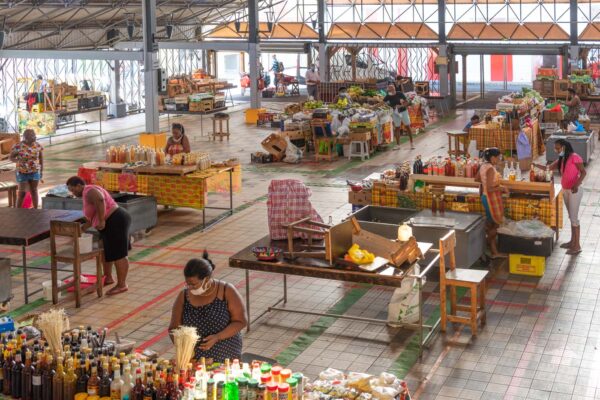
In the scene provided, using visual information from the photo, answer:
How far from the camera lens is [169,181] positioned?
15195mm

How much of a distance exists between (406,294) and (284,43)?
27.8m

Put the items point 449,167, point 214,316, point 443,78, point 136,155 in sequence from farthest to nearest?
point 443,78 < point 136,155 < point 449,167 < point 214,316

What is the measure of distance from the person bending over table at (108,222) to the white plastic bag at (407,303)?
341cm

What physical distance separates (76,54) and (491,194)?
44.3 feet

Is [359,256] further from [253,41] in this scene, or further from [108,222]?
[253,41]

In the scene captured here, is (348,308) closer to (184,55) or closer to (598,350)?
(598,350)

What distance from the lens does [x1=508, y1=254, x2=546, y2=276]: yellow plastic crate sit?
1223cm

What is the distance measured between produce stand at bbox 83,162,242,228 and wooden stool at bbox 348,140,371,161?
21.2 ft

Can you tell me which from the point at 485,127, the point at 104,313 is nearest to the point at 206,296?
the point at 104,313

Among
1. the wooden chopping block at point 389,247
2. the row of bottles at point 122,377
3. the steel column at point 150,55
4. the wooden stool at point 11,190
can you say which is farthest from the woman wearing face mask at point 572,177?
the steel column at point 150,55

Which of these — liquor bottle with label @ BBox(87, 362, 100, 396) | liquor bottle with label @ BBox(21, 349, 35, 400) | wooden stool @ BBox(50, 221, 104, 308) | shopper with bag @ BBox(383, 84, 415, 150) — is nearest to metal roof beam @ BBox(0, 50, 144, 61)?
shopper with bag @ BBox(383, 84, 415, 150)

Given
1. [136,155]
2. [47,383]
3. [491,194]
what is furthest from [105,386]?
[136,155]

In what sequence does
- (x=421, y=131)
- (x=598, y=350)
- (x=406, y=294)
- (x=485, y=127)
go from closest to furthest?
(x=598, y=350)
(x=406, y=294)
(x=485, y=127)
(x=421, y=131)

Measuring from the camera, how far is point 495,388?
28.9 feet
